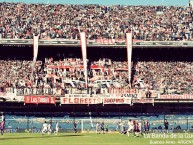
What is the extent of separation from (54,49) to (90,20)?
8.74m

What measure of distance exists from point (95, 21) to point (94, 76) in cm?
1334

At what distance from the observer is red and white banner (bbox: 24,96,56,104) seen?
58.3 m

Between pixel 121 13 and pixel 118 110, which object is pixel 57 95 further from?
pixel 121 13

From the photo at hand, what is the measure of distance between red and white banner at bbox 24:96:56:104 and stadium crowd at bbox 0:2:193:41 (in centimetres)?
1636

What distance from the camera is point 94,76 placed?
6825 cm

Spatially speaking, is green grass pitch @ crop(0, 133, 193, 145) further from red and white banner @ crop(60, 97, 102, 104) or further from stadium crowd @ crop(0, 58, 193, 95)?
stadium crowd @ crop(0, 58, 193, 95)

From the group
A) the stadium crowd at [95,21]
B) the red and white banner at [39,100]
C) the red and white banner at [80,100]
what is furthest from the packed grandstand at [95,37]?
the red and white banner at [80,100]

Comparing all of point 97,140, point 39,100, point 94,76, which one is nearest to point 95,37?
point 94,76

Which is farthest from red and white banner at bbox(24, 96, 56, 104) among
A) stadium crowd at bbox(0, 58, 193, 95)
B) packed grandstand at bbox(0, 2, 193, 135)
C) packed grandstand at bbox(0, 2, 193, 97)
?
stadium crowd at bbox(0, 58, 193, 95)

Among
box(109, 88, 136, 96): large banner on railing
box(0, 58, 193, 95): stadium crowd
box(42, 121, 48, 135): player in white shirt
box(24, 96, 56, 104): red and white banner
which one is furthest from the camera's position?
box(0, 58, 193, 95): stadium crowd

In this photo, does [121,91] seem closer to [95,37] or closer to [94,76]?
[94,76]

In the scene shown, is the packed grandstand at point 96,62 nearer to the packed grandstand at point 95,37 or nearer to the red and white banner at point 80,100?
the packed grandstand at point 95,37

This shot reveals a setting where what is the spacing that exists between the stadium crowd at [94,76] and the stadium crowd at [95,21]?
4165mm

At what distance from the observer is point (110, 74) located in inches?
2734
